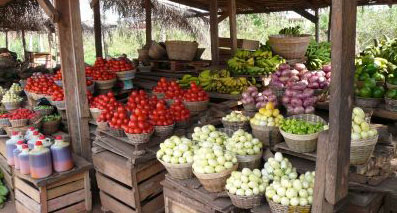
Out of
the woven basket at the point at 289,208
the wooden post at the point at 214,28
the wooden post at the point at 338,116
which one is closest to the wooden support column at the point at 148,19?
the wooden post at the point at 214,28

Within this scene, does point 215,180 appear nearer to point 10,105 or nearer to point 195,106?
point 195,106

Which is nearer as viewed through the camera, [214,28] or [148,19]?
[214,28]

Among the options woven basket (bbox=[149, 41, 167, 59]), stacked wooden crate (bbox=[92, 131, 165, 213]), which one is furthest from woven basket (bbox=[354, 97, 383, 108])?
woven basket (bbox=[149, 41, 167, 59])

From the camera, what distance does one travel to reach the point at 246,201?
2.89 m

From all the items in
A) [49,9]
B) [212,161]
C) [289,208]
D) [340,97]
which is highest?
[49,9]

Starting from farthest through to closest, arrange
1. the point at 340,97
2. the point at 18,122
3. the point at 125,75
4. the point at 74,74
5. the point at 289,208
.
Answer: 1. the point at 125,75
2. the point at 18,122
3. the point at 74,74
4. the point at 289,208
5. the point at 340,97

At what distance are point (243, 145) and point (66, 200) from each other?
8.54ft

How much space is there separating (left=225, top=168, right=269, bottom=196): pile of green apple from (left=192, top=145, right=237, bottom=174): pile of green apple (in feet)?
0.43

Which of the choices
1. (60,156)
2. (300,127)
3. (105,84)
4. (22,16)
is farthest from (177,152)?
(22,16)

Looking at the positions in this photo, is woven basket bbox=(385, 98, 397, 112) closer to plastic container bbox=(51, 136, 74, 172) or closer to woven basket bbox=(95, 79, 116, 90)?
plastic container bbox=(51, 136, 74, 172)

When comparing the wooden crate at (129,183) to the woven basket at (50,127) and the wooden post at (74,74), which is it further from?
the woven basket at (50,127)

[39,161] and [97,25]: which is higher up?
[97,25]

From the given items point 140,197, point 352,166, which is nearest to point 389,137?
point 352,166

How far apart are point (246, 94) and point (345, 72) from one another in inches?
82.7
